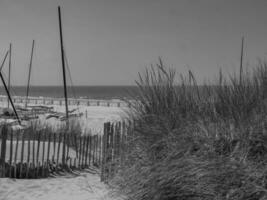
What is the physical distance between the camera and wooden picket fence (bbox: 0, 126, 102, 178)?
236 inches

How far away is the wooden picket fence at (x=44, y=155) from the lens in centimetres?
598

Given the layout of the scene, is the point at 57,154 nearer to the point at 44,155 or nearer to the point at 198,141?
the point at 44,155

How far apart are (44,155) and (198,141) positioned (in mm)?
4680

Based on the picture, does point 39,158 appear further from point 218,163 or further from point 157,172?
point 218,163

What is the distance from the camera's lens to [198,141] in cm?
314

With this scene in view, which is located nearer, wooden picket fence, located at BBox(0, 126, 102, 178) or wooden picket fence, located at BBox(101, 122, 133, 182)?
wooden picket fence, located at BBox(101, 122, 133, 182)

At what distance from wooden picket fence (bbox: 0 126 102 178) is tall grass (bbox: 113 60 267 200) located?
9.60 ft

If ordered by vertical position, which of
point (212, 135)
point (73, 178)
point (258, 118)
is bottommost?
point (73, 178)

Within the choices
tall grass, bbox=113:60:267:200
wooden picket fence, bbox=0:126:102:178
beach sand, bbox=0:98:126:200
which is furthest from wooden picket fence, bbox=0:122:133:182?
tall grass, bbox=113:60:267:200

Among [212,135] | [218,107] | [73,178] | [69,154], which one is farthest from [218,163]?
[69,154]

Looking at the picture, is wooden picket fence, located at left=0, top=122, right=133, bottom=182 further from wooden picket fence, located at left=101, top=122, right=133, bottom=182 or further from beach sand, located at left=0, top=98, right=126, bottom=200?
beach sand, located at left=0, top=98, right=126, bottom=200

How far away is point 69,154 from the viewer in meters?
6.88

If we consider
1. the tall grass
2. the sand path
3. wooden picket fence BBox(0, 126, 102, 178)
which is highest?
the tall grass

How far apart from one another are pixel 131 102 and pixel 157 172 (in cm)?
160
